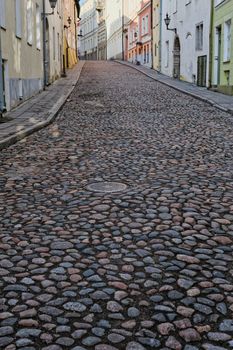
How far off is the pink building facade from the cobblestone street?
3669 centimetres

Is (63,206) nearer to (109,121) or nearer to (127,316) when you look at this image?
(127,316)

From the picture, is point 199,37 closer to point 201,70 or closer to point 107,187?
point 201,70

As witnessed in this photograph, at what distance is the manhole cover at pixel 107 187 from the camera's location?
5.98 metres

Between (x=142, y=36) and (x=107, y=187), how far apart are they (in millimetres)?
43248

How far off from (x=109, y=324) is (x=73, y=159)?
17.3ft

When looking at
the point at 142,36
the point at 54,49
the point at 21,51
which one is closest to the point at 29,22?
the point at 21,51

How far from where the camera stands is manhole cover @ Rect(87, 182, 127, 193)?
5.98 metres

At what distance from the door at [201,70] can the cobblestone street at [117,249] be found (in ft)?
54.6

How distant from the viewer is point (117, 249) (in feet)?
13.3

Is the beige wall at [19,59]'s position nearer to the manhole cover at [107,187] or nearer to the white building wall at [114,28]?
the manhole cover at [107,187]

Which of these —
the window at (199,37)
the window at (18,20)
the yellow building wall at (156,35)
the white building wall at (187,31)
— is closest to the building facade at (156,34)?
the yellow building wall at (156,35)

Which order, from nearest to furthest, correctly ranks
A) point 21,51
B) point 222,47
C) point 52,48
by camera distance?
point 21,51 < point 222,47 < point 52,48

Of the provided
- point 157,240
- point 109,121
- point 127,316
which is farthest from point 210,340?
point 109,121

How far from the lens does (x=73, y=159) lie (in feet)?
26.4
